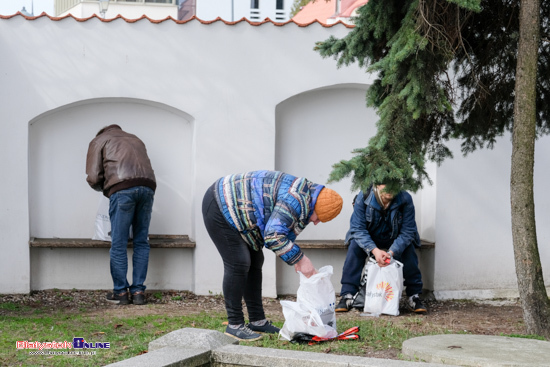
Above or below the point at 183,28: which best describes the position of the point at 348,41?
below

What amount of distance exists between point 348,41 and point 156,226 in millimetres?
3547

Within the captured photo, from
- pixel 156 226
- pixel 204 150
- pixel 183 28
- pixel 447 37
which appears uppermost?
pixel 183 28

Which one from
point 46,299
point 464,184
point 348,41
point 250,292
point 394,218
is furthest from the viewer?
point 464,184

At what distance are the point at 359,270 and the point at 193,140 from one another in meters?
2.39

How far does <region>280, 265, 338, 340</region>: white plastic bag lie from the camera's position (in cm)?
548

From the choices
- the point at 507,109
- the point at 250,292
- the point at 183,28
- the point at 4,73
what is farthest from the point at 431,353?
the point at 4,73

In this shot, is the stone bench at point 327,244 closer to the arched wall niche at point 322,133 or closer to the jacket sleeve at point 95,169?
the arched wall niche at point 322,133

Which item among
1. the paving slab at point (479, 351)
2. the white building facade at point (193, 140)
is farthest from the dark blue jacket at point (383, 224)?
the paving slab at point (479, 351)

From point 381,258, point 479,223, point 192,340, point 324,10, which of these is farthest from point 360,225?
point 324,10

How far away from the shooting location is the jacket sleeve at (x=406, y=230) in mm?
7703

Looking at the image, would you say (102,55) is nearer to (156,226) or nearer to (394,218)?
(156,226)

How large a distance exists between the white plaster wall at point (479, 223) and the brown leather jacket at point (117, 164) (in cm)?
330

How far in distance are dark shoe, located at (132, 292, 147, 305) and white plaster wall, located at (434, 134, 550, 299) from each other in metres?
3.27

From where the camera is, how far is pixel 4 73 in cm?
834
